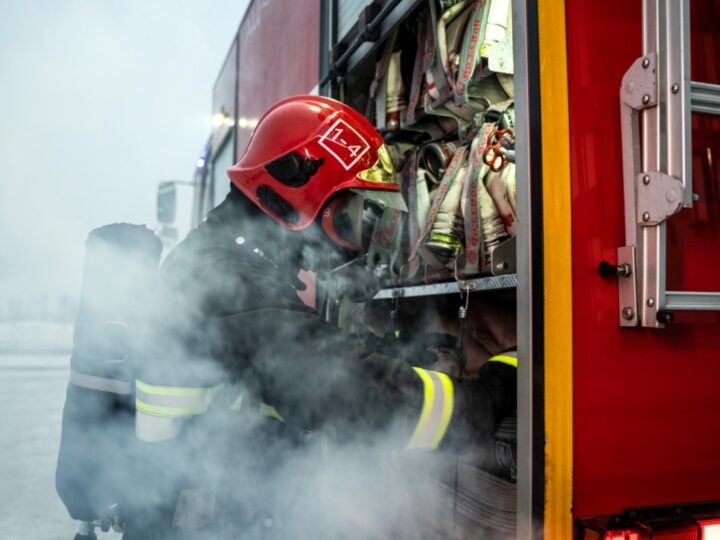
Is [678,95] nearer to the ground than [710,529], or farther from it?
farther from it

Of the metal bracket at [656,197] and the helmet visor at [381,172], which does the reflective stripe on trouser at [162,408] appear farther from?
the metal bracket at [656,197]

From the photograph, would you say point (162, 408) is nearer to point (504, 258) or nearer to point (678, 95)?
point (504, 258)

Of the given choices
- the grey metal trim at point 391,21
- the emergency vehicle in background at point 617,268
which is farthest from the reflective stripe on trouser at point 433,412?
the grey metal trim at point 391,21

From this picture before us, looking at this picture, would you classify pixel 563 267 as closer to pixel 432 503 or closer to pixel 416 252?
pixel 432 503

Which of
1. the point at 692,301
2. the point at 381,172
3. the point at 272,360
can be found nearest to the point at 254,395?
the point at 272,360

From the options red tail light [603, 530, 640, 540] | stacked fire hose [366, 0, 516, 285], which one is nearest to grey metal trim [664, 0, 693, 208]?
stacked fire hose [366, 0, 516, 285]

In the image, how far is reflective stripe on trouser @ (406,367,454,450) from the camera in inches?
54.6

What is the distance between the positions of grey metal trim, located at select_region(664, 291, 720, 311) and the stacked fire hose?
0.57 meters

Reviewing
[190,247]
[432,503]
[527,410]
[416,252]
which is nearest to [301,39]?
[416,252]

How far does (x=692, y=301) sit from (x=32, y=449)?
18.3 feet

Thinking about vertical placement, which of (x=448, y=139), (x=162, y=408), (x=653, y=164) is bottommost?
(x=162, y=408)

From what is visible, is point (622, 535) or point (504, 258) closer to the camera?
point (622, 535)

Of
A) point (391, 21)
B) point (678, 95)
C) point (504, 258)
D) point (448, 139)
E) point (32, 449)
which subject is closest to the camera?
point (678, 95)

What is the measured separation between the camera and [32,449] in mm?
5176
